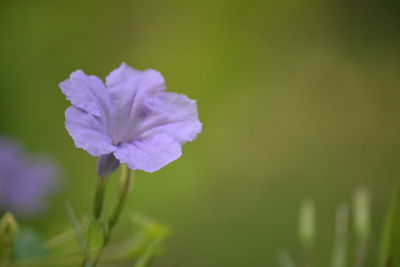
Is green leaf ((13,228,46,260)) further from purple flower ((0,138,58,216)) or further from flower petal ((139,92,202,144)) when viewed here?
purple flower ((0,138,58,216))

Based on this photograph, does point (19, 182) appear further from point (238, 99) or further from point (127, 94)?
point (238, 99)

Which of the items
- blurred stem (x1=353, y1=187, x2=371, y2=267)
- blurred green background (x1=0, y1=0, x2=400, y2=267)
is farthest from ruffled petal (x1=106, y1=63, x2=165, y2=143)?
blurred green background (x1=0, y1=0, x2=400, y2=267)

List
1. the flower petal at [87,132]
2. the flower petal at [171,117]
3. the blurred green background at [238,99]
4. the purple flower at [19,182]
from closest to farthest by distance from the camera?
the flower petal at [87,132]
the flower petal at [171,117]
the purple flower at [19,182]
the blurred green background at [238,99]

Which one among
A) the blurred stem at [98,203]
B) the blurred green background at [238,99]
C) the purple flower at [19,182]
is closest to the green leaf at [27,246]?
the blurred stem at [98,203]

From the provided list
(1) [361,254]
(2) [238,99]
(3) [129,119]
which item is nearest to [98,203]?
(3) [129,119]

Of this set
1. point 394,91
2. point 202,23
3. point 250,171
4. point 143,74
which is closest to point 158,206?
point 250,171

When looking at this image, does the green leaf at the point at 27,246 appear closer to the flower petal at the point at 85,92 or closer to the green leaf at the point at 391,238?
the flower petal at the point at 85,92
